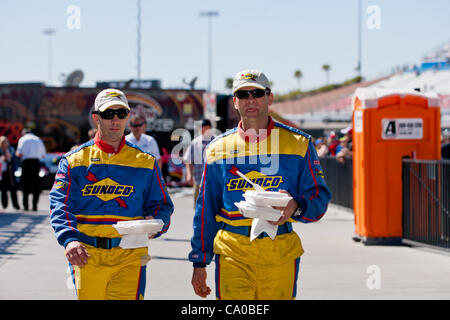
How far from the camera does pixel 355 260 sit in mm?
9891

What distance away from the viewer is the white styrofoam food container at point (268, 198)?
388 centimetres

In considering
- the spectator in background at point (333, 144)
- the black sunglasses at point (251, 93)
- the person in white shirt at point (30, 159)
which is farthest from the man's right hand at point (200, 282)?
the spectator in background at point (333, 144)

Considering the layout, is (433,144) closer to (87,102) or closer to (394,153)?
(394,153)

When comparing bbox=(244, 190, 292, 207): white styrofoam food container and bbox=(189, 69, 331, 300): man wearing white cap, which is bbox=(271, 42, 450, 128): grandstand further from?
bbox=(244, 190, 292, 207): white styrofoam food container

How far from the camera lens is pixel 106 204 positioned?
456cm

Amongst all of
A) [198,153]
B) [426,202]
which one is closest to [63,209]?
[426,202]

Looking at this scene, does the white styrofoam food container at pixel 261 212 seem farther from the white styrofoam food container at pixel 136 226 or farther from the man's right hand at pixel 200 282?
the white styrofoam food container at pixel 136 226

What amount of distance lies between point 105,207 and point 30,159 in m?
12.6

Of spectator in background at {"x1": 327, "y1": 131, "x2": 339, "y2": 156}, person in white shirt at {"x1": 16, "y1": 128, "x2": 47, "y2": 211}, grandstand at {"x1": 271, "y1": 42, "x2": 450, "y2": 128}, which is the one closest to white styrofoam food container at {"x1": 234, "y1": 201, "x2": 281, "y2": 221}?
person in white shirt at {"x1": 16, "y1": 128, "x2": 47, "y2": 211}

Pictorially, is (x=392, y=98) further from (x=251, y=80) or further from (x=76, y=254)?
(x=76, y=254)

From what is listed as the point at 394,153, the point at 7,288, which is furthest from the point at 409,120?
the point at 7,288

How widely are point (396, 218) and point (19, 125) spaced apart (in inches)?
730

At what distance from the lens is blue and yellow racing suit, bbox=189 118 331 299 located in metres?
4.11

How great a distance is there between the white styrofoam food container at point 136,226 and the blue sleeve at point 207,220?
27cm
